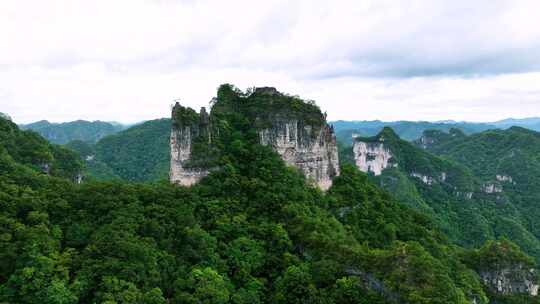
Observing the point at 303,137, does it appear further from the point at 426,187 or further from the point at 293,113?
the point at 426,187

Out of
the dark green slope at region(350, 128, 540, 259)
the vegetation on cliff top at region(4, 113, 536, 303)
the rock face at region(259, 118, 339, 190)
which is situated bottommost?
the dark green slope at region(350, 128, 540, 259)

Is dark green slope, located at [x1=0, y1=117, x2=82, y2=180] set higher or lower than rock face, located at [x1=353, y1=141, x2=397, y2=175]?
higher

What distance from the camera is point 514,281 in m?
53.0

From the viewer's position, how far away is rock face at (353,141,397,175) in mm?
128500

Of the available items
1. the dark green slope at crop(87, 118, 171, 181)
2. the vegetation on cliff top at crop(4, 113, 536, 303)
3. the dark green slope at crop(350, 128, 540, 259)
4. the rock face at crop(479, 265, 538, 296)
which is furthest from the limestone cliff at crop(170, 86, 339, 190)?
the dark green slope at crop(87, 118, 171, 181)

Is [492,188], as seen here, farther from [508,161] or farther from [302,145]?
[302,145]

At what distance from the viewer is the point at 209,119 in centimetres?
5053

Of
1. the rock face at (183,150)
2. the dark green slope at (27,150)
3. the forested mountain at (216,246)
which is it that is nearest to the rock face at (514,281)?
the forested mountain at (216,246)

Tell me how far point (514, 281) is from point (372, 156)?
80512 mm

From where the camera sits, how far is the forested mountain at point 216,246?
103ft

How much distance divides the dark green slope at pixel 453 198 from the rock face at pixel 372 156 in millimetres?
1719

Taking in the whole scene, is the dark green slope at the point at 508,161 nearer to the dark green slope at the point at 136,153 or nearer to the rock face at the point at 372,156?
the rock face at the point at 372,156

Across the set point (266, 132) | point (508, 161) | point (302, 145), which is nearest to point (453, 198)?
point (508, 161)

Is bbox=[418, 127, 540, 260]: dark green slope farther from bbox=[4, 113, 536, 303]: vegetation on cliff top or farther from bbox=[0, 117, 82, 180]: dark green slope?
bbox=[0, 117, 82, 180]: dark green slope
